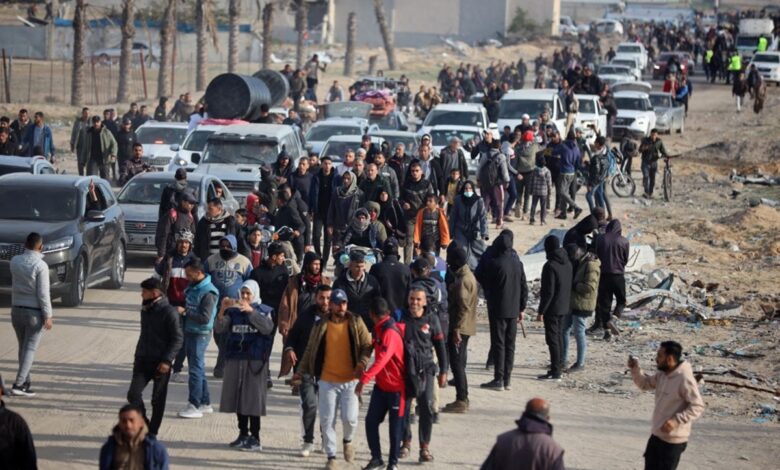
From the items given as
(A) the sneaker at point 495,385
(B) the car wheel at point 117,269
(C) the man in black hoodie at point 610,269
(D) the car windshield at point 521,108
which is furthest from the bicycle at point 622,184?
(A) the sneaker at point 495,385

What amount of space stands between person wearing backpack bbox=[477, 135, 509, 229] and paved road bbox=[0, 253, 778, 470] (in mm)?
→ 8379

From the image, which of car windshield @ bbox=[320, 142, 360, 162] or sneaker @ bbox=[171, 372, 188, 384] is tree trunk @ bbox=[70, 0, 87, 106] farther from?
sneaker @ bbox=[171, 372, 188, 384]

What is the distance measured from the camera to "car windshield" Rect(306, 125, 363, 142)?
101ft

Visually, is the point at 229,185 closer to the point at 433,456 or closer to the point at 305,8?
the point at 433,456

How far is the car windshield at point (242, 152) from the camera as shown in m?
24.9

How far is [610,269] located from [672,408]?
711 centimetres

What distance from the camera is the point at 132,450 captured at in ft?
26.1

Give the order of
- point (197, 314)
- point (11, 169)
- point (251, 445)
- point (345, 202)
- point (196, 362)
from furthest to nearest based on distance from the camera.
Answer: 1. point (11, 169)
2. point (345, 202)
3. point (196, 362)
4. point (197, 314)
5. point (251, 445)

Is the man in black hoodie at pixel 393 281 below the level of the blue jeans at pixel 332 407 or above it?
above

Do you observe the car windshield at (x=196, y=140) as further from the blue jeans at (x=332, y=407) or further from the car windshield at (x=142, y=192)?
the blue jeans at (x=332, y=407)

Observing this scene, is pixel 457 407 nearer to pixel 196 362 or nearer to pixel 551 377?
pixel 551 377

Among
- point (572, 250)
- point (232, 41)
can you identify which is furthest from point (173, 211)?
point (232, 41)

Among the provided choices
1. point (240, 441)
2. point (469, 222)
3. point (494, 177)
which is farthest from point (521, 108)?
point (240, 441)

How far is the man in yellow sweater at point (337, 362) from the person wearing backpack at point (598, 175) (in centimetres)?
1581
